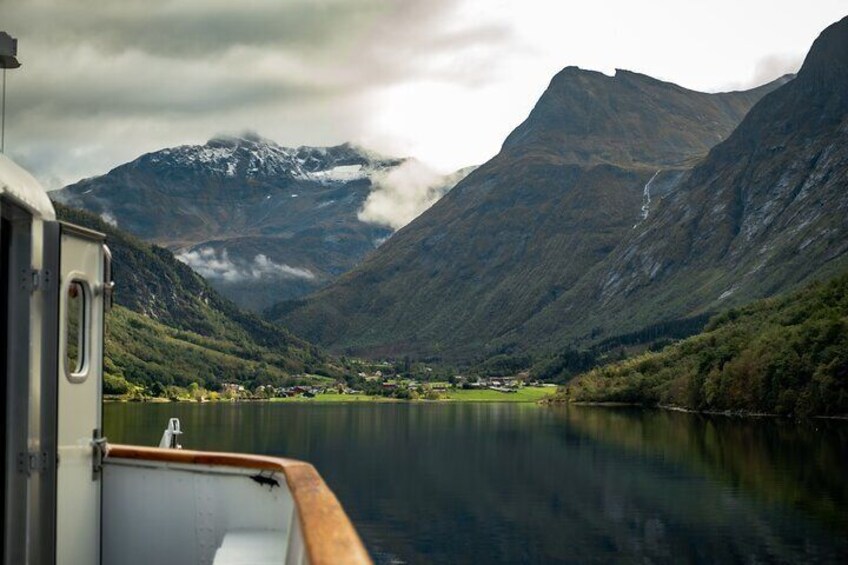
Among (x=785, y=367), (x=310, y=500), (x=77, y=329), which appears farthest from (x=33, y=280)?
(x=785, y=367)

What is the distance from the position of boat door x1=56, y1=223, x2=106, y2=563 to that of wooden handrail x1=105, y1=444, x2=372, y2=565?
0.68 m

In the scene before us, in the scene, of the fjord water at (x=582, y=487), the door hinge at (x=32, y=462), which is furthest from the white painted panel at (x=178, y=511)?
the fjord water at (x=582, y=487)

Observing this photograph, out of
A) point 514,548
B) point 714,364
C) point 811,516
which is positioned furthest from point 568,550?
point 714,364

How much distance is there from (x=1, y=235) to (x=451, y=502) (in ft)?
220

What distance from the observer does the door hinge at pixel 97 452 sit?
35.7 feet

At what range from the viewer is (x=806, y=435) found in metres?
117

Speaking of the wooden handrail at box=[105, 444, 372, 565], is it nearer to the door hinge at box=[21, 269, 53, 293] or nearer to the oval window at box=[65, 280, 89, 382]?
the oval window at box=[65, 280, 89, 382]

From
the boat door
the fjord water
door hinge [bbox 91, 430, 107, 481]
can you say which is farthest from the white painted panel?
the fjord water

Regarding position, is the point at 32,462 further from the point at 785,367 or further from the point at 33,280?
the point at 785,367

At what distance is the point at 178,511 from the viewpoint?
37.1ft

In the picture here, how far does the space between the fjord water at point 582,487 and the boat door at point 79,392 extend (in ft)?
146

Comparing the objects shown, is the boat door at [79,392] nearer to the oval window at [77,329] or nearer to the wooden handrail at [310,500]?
the oval window at [77,329]

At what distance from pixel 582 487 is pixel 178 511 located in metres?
73.1

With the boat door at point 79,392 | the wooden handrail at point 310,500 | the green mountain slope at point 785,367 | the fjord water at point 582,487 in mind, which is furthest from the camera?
the green mountain slope at point 785,367
